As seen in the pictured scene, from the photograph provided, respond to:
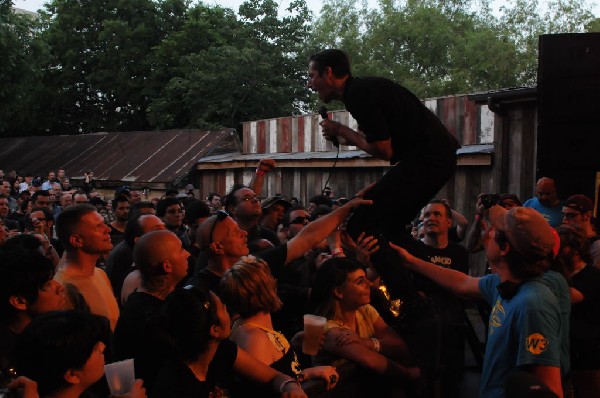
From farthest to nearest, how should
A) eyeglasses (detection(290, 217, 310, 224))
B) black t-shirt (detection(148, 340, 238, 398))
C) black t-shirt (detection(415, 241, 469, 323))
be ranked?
1. eyeglasses (detection(290, 217, 310, 224))
2. black t-shirt (detection(415, 241, 469, 323))
3. black t-shirt (detection(148, 340, 238, 398))

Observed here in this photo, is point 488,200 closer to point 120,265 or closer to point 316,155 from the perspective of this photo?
point 120,265

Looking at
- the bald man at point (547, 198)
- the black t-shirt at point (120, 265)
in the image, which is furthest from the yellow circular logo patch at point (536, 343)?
the bald man at point (547, 198)

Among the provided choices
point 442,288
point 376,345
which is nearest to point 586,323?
point 442,288

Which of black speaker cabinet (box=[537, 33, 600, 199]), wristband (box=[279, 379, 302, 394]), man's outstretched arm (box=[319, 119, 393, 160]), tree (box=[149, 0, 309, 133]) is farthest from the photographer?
tree (box=[149, 0, 309, 133])

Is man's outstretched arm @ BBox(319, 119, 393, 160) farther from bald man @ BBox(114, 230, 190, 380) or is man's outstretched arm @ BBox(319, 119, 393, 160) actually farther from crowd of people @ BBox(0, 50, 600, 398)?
bald man @ BBox(114, 230, 190, 380)

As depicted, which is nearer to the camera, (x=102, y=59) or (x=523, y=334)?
(x=523, y=334)

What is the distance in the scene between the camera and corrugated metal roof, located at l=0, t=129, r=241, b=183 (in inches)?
1019

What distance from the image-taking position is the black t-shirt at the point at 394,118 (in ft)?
16.0

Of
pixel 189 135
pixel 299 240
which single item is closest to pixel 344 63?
pixel 299 240

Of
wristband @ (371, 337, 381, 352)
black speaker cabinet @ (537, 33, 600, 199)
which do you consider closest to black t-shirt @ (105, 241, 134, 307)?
wristband @ (371, 337, 381, 352)

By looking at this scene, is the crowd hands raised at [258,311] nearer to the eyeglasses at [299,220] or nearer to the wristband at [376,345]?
the wristband at [376,345]

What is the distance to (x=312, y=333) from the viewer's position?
169 inches

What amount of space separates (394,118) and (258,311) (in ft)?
5.18

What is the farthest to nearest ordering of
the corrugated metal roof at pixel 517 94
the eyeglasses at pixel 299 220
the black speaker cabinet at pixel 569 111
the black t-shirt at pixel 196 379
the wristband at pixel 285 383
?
the corrugated metal roof at pixel 517 94, the black speaker cabinet at pixel 569 111, the eyeglasses at pixel 299 220, the wristband at pixel 285 383, the black t-shirt at pixel 196 379
